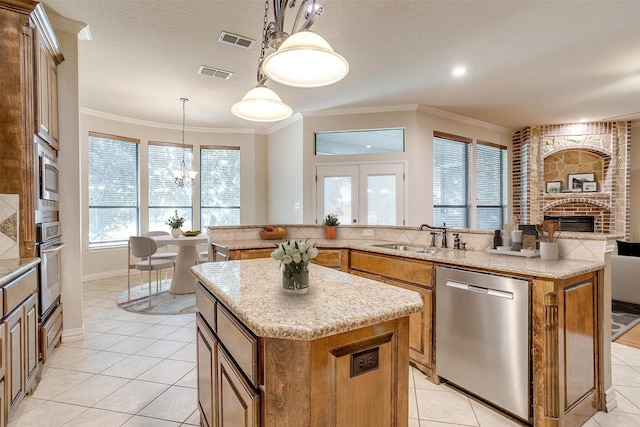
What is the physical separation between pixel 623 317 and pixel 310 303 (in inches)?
174

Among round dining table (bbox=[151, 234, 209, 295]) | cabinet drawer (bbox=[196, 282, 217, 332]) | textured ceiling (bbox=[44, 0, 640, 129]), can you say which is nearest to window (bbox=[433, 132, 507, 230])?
textured ceiling (bbox=[44, 0, 640, 129])

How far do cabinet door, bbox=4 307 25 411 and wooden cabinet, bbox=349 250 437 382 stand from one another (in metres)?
2.46

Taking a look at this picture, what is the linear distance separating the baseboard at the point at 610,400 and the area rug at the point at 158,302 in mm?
3851

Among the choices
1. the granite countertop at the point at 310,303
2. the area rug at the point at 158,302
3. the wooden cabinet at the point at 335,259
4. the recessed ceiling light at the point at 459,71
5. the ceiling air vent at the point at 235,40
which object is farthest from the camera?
the area rug at the point at 158,302

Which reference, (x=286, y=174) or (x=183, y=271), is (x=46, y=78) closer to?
(x=183, y=271)

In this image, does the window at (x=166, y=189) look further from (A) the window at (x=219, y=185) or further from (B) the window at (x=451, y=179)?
(B) the window at (x=451, y=179)

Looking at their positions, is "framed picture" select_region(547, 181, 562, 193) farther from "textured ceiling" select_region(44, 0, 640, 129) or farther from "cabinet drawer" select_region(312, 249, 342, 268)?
"cabinet drawer" select_region(312, 249, 342, 268)

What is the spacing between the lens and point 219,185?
6773mm

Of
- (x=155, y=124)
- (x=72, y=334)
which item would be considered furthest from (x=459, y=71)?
(x=155, y=124)

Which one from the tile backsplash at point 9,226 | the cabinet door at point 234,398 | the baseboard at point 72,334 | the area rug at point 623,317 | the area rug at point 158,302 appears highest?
the tile backsplash at point 9,226

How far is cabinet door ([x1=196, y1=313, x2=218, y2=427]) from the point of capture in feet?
4.76

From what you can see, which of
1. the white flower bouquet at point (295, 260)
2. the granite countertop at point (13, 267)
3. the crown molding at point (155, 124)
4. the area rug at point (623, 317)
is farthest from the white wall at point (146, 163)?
the area rug at point (623, 317)

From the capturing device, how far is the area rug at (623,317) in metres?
3.36

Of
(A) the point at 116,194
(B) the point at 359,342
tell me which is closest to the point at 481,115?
(B) the point at 359,342
